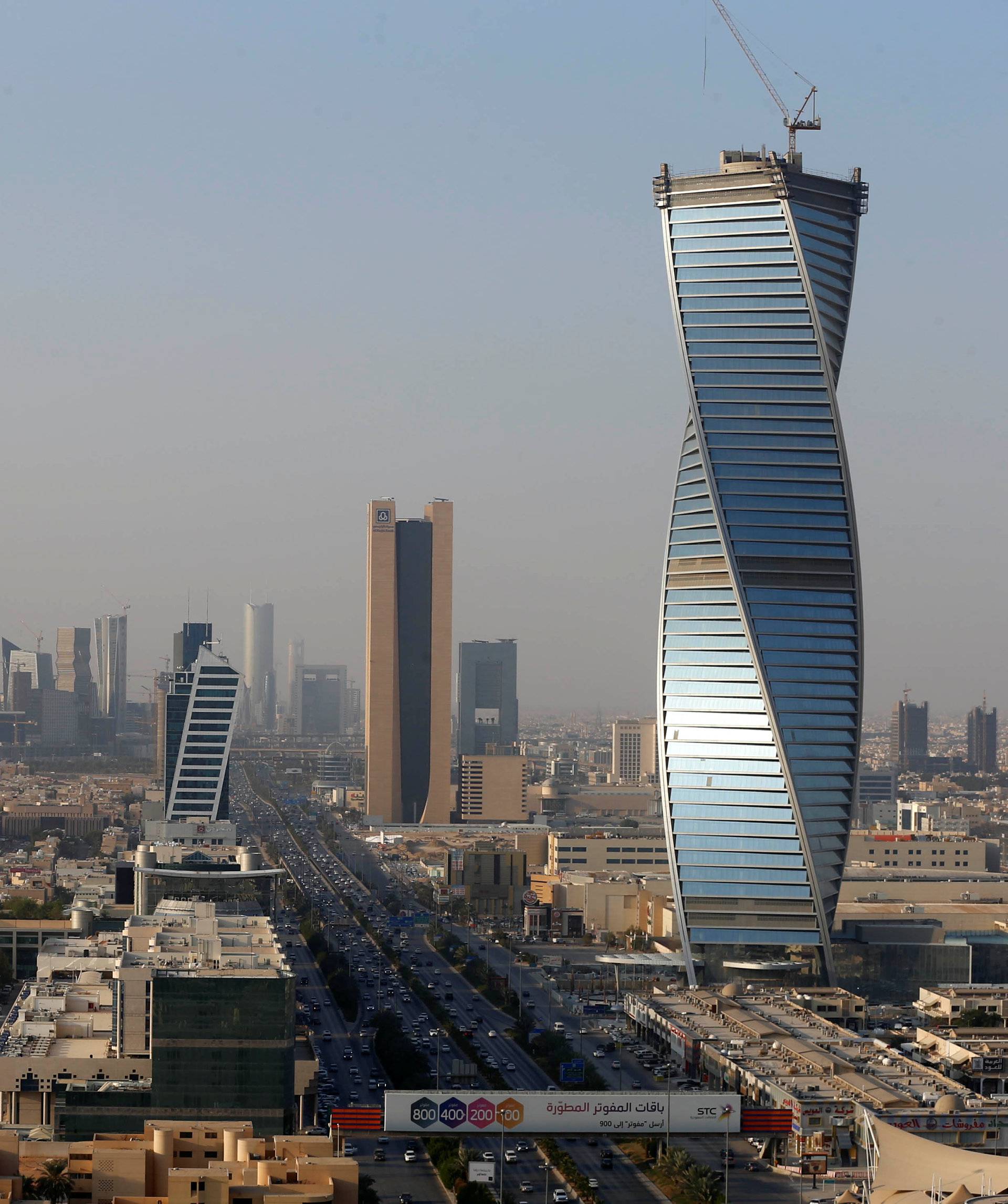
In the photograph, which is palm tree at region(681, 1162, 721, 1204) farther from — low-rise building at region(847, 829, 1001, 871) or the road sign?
low-rise building at region(847, 829, 1001, 871)

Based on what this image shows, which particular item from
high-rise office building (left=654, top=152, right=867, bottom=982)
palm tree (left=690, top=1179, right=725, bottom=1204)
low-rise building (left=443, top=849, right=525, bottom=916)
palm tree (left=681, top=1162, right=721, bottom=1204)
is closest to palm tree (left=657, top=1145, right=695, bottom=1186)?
palm tree (left=681, top=1162, right=721, bottom=1204)

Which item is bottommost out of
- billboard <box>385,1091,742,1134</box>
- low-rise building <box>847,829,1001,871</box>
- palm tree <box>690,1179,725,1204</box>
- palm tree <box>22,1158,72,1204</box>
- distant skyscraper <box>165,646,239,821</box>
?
palm tree <box>690,1179,725,1204</box>

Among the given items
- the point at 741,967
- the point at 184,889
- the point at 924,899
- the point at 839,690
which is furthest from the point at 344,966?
the point at 924,899

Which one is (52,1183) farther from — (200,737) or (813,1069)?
(200,737)

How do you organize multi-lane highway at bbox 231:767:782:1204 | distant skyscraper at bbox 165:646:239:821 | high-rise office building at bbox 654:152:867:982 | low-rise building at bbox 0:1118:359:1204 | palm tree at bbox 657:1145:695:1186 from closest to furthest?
low-rise building at bbox 0:1118:359:1204
palm tree at bbox 657:1145:695:1186
multi-lane highway at bbox 231:767:782:1204
high-rise office building at bbox 654:152:867:982
distant skyscraper at bbox 165:646:239:821

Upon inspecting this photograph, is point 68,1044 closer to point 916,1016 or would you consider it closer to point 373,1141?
point 373,1141

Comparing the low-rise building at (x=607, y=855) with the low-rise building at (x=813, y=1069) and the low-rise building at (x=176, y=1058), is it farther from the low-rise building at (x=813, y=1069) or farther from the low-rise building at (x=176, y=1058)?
the low-rise building at (x=176, y=1058)

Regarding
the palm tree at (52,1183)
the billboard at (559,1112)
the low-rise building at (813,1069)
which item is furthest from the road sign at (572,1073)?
the palm tree at (52,1183)
